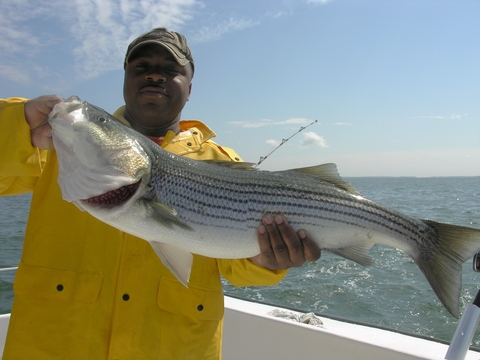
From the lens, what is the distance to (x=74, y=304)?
9.52 ft

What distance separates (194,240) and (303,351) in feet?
8.70

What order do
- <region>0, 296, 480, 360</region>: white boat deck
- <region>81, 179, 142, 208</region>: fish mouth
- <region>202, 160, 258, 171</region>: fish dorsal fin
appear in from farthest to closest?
1. <region>0, 296, 480, 360</region>: white boat deck
2. <region>202, 160, 258, 171</region>: fish dorsal fin
3. <region>81, 179, 142, 208</region>: fish mouth

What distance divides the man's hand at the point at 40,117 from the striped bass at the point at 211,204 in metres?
0.09

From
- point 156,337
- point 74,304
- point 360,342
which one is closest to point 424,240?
point 360,342

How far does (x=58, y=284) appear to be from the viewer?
115 inches

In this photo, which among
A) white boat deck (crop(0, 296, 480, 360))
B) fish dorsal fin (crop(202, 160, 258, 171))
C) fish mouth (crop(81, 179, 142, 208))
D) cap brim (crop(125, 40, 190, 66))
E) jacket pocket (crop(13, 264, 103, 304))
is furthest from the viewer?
white boat deck (crop(0, 296, 480, 360))

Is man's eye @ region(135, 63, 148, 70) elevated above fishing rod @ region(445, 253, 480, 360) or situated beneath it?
elevated above

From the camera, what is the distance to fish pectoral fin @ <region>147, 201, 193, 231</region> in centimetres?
280

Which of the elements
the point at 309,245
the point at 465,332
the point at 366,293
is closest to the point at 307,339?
the point at 465,332

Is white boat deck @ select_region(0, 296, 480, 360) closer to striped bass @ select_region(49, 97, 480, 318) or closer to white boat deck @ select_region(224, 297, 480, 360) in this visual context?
white boat deck @ select_region(224, 297, 480, 360)

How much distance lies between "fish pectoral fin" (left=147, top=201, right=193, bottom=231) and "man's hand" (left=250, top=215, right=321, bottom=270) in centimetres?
67

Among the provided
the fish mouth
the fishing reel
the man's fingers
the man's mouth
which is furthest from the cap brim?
the fishing reel

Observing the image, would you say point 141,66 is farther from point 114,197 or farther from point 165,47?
point 114,197

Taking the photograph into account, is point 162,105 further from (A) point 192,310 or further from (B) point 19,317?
(B) point 19,317
